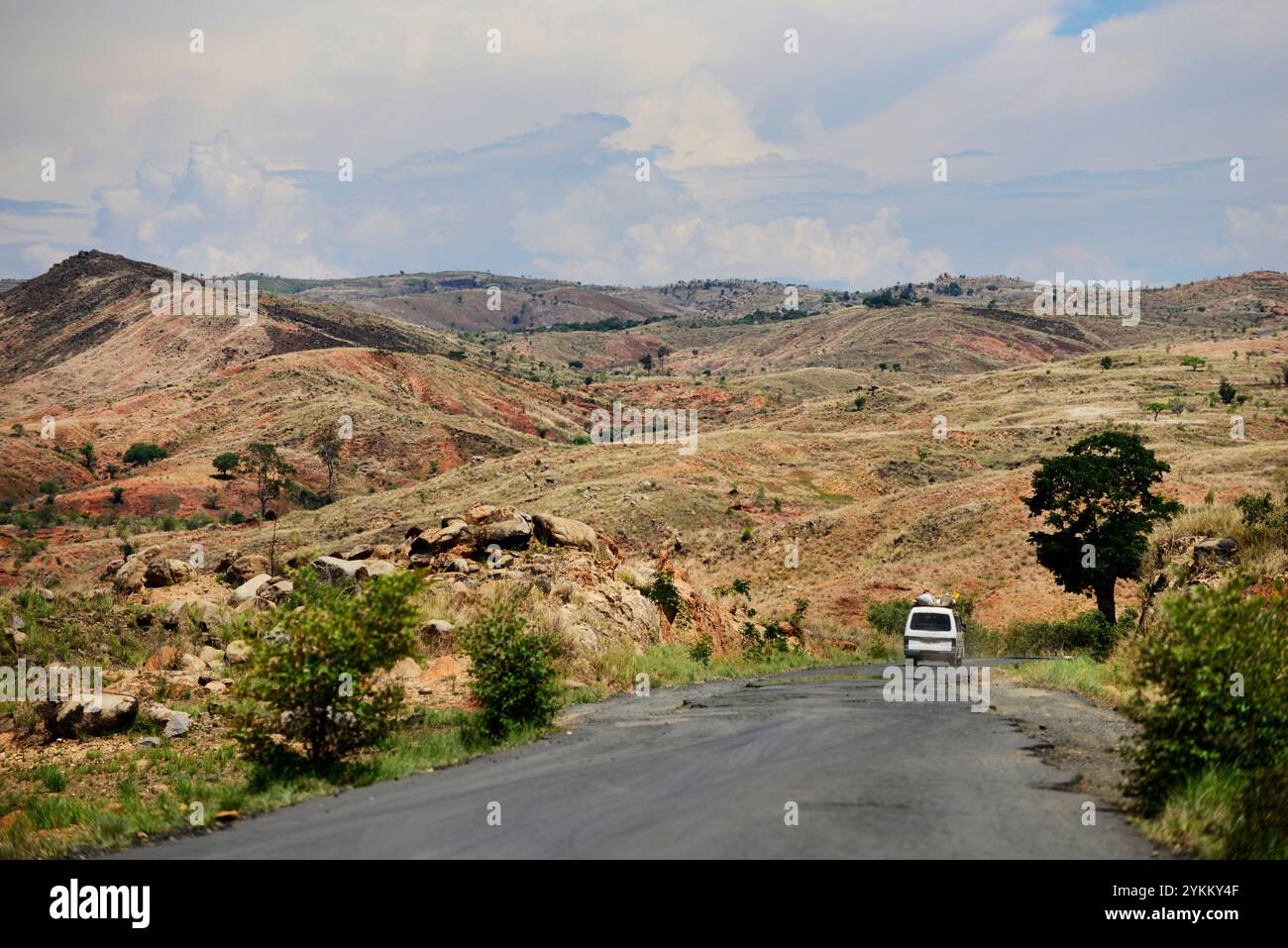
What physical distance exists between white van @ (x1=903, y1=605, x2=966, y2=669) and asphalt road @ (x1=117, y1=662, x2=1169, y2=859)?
11738 mm

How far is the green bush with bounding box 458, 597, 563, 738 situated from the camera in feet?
46.3

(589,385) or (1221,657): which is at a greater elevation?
(589,385)

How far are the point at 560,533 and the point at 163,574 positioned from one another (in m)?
12.2

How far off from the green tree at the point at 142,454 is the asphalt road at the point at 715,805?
228 feet

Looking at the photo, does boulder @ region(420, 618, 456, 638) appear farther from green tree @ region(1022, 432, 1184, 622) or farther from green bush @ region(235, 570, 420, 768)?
green tree @ region(1022, 432, 1184, 622)

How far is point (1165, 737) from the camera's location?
8805 millimetres

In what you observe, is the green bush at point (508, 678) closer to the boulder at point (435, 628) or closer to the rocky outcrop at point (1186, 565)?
the boulder at point (435, 628)

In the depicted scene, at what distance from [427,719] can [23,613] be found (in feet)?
44.2

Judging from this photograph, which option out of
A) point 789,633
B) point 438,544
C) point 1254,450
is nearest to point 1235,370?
point 1254,450

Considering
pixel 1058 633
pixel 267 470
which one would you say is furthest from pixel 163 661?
pixel 267 470

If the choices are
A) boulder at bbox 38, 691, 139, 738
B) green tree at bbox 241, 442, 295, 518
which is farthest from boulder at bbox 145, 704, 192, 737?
green tree at bbox 241, 442, 295, 518

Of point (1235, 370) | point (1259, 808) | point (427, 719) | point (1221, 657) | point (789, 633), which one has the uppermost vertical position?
point (1235, 370)
